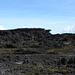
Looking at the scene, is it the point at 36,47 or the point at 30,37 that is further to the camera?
the point at 30,37

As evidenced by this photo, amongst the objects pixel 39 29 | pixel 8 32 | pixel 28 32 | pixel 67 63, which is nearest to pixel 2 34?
pixel 8 32

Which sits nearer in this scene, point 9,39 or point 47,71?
point 47,71

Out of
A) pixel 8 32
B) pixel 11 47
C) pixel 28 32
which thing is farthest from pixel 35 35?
pixel 11 47

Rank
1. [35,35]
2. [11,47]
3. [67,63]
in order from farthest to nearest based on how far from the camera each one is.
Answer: [35,35], [11,47], [67,63]

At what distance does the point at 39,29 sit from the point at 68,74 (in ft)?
→ 352

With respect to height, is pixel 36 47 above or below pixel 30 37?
below

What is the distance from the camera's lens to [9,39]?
121 meters

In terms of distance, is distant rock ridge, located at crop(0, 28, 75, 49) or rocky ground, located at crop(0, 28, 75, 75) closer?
rocky ground, located at crop(0, 28, 75, 75)

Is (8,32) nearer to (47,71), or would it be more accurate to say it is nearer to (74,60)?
(74,60)

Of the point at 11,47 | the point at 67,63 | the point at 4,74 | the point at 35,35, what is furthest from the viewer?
the point at 35,35

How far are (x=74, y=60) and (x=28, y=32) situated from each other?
3621 inches

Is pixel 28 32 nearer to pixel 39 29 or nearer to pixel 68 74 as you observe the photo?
pixel 39 29

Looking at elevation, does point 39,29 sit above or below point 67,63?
above

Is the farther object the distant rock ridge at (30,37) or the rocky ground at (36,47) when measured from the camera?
the distant rock ridge at (30,37)
